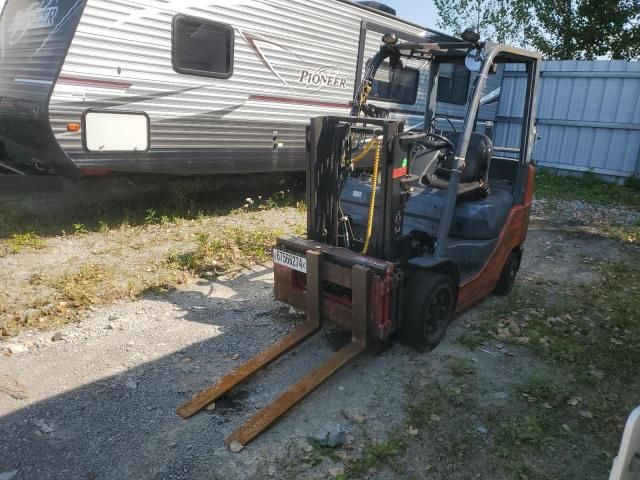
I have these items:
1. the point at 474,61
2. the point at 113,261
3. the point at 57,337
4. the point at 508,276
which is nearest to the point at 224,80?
the point at 113,261

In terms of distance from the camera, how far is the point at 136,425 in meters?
2.95

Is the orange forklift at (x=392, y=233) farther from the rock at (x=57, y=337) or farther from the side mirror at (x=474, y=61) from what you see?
the rock at (x=57, y=337)

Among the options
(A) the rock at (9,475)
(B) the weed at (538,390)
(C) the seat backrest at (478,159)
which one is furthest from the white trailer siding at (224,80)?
(B) the weed at (538,390)

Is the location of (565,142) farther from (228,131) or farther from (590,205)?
(228,131)

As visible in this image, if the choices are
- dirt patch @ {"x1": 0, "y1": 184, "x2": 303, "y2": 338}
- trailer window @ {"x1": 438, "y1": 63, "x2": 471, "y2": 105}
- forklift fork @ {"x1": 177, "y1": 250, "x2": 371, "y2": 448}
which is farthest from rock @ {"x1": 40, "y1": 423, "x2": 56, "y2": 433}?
trailer window @ {"x1": 438, "y1": 63, "x2": 471, "y2": 105}

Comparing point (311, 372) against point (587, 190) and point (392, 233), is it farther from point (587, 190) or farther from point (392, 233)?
point (587, 190)

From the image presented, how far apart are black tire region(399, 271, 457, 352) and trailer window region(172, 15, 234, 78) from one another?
14.5 ft

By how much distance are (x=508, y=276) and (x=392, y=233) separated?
78.9 inches

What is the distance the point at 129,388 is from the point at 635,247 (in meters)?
7.03

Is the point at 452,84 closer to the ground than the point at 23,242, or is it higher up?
higher up

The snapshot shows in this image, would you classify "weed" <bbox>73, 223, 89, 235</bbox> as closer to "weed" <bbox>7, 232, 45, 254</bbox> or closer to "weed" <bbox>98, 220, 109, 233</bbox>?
"weed" <bbox>98, 220, 109, 233</bbox>

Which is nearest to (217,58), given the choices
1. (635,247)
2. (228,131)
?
(228,131)

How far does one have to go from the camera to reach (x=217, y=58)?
22.1 ft

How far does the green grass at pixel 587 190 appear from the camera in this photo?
10.3 meters
